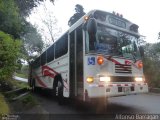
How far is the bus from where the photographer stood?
7.83m

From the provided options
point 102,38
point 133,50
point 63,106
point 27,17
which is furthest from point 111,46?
point 27,17

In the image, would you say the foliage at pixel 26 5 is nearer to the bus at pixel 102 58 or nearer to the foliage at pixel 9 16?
the foliage at pixel 9 16

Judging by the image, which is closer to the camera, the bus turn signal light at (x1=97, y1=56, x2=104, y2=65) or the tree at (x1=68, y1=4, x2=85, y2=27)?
the bus turn signal light at (x1=97, y1=56, x2=104, y2=65)

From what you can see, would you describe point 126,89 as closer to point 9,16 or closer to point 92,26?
point 92,26

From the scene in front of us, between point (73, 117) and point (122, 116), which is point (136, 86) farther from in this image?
point (73, 117)

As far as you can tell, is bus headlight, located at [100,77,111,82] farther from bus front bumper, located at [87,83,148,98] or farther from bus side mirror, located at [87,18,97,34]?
bus side mirror, located at [87,18,97,34]

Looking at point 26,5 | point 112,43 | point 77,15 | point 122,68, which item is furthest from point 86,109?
point 77,15

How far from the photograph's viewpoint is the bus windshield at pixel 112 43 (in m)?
8.06

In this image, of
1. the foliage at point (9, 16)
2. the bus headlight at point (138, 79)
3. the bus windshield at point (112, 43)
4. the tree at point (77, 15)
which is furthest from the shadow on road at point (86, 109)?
the tree at point (77, 15)

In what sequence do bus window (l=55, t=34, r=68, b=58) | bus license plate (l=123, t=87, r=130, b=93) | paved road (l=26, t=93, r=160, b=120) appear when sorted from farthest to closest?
bus window (l=55, t=34, r=68, b=58), bus license plate (l=123, t=87, r=130, b=93), paved road (l=26, t=93, r=160, b=120)

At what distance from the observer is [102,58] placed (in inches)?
316

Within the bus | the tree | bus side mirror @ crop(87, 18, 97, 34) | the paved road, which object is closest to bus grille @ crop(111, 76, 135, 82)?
the bus

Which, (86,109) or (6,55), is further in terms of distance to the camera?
(86,109)

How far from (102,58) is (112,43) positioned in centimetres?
83
